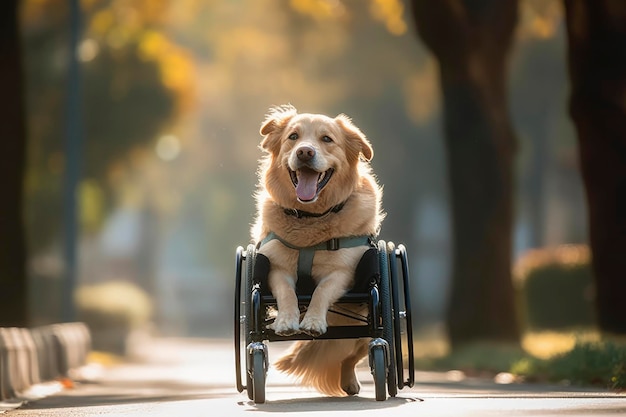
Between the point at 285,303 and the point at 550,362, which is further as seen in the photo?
the point at 550,362

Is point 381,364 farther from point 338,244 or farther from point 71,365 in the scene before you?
point 71,365

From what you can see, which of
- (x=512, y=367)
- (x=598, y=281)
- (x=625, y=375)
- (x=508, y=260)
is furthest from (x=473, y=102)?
(x=625, y=375)

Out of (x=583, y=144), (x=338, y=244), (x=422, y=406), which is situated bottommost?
(x=422, y=406)

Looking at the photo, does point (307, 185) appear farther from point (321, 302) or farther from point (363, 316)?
point (363, 316)

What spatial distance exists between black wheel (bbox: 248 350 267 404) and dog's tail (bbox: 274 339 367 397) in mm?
634

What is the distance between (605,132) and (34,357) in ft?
23.1

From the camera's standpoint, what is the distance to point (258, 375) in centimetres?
1026

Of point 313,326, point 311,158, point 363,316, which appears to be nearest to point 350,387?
point 363,316

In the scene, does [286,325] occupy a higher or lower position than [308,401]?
higher

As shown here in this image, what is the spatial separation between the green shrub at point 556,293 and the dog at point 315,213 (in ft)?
70.9

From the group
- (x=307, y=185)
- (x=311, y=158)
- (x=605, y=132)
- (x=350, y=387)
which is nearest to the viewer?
(x=311, y=158)

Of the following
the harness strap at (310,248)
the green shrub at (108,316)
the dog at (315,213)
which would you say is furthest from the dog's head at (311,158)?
the green shrub at (108,316)

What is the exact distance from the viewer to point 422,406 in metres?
10.4

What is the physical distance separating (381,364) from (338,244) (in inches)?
35.0
